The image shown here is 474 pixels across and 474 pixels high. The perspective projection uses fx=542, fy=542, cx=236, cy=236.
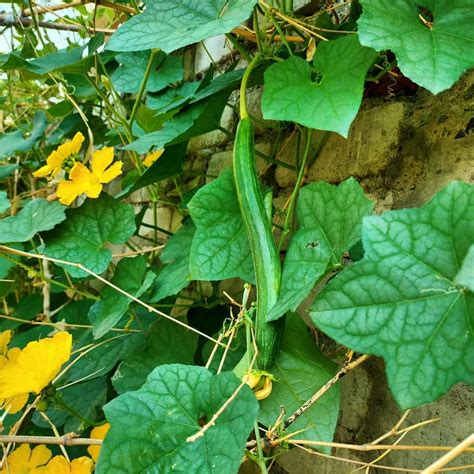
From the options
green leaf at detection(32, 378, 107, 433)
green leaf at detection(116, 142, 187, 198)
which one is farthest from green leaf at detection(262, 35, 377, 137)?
green leaf at detection(32, 378, 107, 433)

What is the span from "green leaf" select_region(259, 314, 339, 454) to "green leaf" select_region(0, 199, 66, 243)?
1.58ft

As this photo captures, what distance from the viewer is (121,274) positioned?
0.97m

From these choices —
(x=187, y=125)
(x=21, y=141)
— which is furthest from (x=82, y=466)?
(x=21, y=141)

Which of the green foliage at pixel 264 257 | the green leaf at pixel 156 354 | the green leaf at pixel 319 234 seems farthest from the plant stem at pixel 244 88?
the green leaf at pixel 156 354

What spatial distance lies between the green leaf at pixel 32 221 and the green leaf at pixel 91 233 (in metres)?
0.02

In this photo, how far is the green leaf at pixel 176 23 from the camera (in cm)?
69

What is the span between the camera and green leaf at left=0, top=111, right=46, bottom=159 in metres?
1.25

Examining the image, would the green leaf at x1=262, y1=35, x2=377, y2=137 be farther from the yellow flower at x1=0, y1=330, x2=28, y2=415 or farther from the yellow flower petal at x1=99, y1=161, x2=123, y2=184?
the yellow flower at x1=0, y1=330, x2=28, y2=415

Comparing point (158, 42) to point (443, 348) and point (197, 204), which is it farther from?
point (443, 348)

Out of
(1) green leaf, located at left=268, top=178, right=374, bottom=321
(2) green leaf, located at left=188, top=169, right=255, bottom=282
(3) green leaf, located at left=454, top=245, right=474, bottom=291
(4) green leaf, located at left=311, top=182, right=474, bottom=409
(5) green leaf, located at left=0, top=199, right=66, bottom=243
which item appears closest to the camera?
(3) green leaf, located at left=454, top=245, right=474, bottom=291

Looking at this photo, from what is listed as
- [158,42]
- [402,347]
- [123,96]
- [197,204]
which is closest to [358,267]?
[402,347]

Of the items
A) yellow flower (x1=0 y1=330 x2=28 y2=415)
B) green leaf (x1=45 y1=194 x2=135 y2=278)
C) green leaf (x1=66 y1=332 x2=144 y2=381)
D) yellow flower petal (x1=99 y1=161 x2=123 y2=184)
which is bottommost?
green leaf (x1=66 y1=332 x2=144 y2=381)

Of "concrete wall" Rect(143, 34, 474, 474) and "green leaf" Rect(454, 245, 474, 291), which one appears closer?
"green leaf" Rect(454, 245, 474, 291)

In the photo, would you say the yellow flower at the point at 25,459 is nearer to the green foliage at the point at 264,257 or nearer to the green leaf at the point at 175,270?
the green foliage at the point at 264,257
